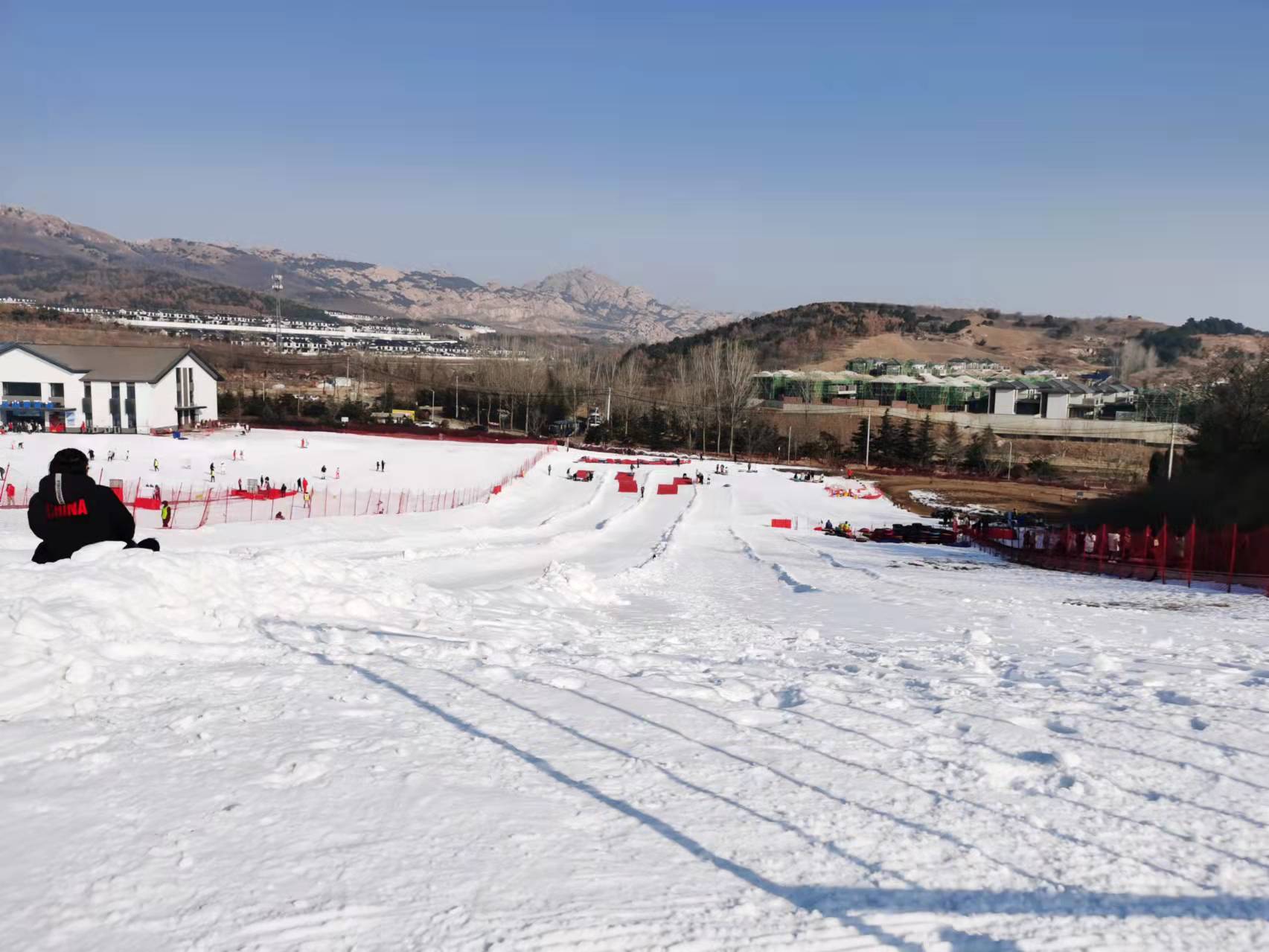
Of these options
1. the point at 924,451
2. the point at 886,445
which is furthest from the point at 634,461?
the point at 924,451

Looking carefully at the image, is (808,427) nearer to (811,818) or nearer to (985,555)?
(985,555)

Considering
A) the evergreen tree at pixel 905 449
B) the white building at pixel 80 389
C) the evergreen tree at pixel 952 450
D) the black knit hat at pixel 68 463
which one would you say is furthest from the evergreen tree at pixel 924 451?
the black knit hat at pixel 68 463

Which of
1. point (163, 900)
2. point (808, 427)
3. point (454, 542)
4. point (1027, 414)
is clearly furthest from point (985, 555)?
point (1027, 414)

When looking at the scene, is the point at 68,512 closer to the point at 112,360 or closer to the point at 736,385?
the point at 112,360

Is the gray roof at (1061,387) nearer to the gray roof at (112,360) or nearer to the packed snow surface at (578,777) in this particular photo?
the gray roof at (112,360)

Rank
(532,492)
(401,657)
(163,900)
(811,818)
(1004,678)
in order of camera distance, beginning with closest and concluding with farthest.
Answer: (163,900)
(811,818)
(401,657)
(1004,678)
(532,492)

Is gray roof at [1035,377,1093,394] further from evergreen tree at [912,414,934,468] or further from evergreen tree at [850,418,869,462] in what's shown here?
evergreen tree at [850,418,869,462]

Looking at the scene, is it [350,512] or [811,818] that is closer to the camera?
[811,818]
